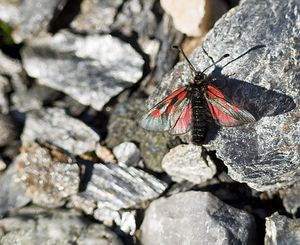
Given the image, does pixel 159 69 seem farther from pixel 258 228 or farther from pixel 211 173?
pixel 258 228

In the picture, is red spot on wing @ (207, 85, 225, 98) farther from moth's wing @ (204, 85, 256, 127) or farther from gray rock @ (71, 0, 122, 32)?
gray rock @ (71, 0, 122, 32)

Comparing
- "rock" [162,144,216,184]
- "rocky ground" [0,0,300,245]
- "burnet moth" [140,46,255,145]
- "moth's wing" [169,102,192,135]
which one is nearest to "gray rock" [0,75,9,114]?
"rocky ground" [0,0,300,245]

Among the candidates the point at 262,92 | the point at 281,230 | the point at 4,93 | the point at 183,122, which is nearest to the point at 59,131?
the point at 4,93

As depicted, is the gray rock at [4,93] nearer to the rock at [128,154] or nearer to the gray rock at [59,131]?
the gray rock at [59,131]

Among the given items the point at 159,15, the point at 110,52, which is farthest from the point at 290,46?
the point at 110,52

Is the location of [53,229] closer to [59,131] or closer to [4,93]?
[59,131]
